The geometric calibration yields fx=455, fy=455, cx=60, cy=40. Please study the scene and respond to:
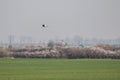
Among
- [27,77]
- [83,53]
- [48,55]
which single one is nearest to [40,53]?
[48,55]

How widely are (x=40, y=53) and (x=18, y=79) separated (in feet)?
109

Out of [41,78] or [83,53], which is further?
[83,53]

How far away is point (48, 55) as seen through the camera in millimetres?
57750

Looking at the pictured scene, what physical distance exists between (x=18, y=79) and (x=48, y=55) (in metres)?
31.4

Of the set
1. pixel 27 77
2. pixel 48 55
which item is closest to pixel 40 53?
pixel 48 55

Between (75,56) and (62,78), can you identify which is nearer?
(62,78)

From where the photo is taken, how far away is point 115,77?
89.3 feet

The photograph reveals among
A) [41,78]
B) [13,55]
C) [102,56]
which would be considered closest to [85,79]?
[41,78]

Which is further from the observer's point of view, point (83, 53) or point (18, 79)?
point (83, 53)

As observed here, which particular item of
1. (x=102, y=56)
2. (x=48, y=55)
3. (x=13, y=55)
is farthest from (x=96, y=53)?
(x=13, y=55)

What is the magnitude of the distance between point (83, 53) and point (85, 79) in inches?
1238

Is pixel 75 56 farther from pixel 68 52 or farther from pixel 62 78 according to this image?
pixel 62 78

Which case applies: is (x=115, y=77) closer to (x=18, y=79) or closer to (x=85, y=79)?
(x=85, y=79)

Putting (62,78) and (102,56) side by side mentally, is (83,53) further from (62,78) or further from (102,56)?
(62,78)
